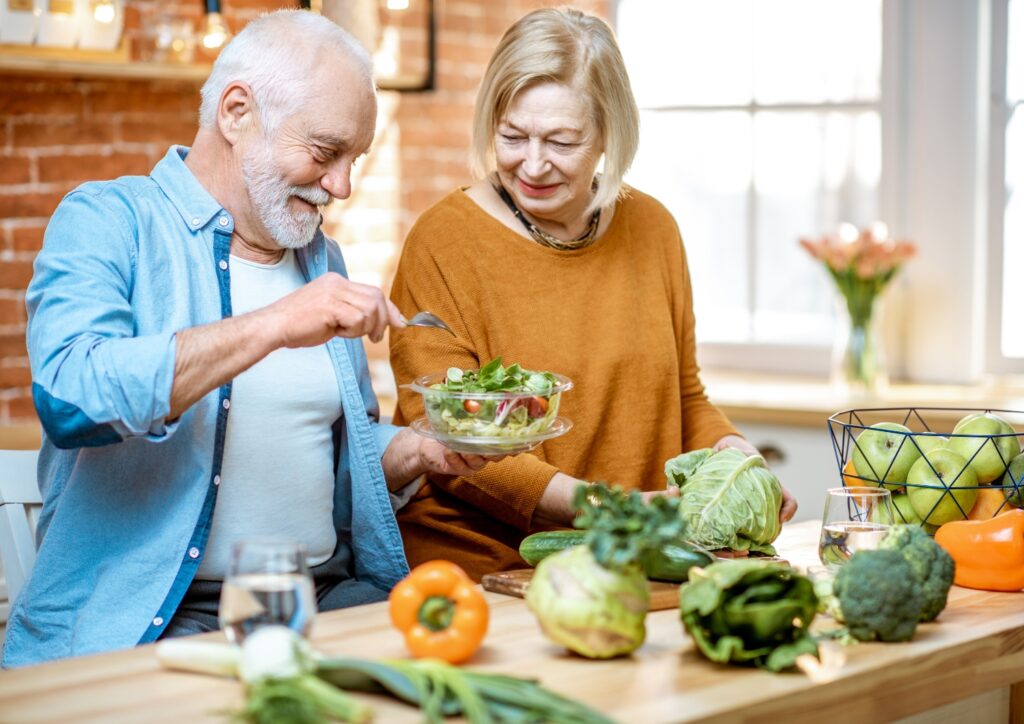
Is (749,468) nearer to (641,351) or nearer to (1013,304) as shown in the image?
(641,351)

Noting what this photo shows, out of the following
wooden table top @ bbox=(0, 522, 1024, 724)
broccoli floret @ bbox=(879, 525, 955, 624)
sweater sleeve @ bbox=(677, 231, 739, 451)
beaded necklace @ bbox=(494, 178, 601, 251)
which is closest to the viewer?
wooden table top @ bbox=(0, 522, 1024, 724)

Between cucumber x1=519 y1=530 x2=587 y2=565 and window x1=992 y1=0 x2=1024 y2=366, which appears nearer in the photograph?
cucumber x1=519 y1=530 x2=587 y2=565

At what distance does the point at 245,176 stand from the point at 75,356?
454mm

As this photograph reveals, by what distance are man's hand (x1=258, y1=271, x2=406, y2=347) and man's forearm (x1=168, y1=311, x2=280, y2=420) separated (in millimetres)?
24

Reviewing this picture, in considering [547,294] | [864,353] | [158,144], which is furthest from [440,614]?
[864,353]

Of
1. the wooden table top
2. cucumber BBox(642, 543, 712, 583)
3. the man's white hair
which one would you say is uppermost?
the man's white hair

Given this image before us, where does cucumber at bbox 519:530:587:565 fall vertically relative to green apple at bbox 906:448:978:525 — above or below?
below

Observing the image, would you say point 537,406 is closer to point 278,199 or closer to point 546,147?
point 278,199

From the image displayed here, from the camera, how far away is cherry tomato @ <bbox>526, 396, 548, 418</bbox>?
77.1 inches

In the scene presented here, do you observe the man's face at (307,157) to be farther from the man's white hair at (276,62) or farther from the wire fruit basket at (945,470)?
the wire fruit basket at (945,470)

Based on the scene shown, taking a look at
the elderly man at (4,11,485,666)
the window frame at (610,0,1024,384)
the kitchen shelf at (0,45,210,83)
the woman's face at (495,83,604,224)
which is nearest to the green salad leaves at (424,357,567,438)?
the elderly man at (4,11,485,666)

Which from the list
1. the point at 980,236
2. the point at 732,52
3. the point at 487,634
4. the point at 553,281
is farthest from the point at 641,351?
the point at 732,52

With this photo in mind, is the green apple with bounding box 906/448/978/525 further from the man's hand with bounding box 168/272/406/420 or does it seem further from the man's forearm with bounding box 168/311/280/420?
the man's forearm with bounding box 168/311/280/420

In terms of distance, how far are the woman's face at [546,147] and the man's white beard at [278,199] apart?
43 centimetres
